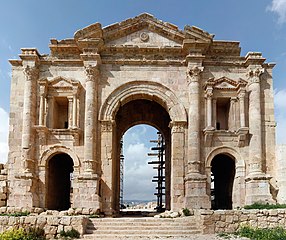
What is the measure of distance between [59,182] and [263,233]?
473 inches

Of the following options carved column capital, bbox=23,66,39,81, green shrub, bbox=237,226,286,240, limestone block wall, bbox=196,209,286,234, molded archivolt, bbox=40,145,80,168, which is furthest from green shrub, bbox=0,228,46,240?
carved column capital, bbox=23,66,39,81

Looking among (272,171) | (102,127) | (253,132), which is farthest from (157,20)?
(272,171)

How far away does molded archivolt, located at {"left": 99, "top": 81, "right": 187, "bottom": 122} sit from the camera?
19.1 meters

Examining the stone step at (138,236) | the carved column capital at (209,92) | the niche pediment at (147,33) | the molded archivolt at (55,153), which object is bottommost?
the stone step at (138,236)

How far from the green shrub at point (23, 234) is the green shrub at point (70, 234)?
2.24ft

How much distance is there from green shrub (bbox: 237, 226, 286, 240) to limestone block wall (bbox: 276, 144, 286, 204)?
4442mm

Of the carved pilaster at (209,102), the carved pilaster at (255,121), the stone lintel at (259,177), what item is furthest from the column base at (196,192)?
the carved pilaster at (209,102)

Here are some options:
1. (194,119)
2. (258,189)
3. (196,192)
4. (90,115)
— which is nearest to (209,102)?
(194,119)

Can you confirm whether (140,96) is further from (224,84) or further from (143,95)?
(224,84)

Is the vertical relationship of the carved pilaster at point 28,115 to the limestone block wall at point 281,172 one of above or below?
above

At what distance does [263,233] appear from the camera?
1331cm

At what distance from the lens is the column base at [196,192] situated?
17703 mm

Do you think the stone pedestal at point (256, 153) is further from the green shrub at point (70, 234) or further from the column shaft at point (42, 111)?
the column shaft at point (42, 111)

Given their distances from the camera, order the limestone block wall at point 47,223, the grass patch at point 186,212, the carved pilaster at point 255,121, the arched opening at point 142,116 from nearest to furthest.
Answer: the limestone block wall at point 47,223
the grass patch at point 186,212
the carved pilaster at point 255,121
the arched opening at point 142,116
